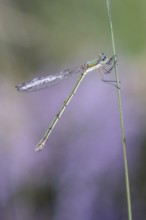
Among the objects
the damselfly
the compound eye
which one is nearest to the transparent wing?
the damselfly

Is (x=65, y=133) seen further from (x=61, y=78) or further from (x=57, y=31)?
(x=57, y=31)

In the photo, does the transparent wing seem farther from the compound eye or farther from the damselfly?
the compound eye

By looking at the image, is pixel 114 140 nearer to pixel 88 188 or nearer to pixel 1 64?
pixel 88 188

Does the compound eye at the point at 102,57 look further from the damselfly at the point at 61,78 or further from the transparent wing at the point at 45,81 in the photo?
the transparent wing at the point at 45,81

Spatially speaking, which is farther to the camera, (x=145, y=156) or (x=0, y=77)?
(x=145, y=156)

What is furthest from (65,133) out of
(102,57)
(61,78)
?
(102,57)

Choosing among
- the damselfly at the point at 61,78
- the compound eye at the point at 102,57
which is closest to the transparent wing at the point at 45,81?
the damselfly at the point at 61,78

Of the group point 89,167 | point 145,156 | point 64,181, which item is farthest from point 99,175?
point 145,156
